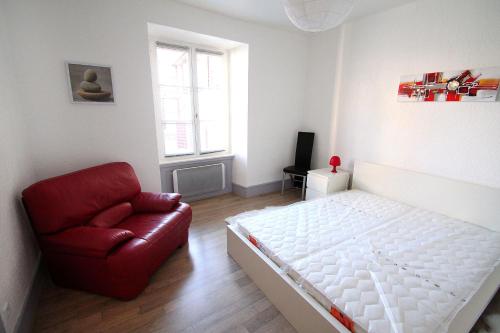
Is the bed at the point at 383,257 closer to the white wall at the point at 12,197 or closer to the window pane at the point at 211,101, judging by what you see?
the white wall at the point at 12,197

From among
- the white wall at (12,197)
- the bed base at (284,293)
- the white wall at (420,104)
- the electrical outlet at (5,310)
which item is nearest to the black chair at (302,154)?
the white wall at (420,104)

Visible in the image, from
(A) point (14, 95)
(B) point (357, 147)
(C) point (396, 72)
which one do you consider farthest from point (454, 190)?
(A) point (14, 95)

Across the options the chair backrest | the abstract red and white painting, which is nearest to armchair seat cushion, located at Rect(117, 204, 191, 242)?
the chair backrest

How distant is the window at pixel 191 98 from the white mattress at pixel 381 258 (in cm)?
190

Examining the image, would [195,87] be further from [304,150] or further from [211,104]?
[304,150]

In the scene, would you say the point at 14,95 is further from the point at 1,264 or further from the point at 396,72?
the point at 396,72

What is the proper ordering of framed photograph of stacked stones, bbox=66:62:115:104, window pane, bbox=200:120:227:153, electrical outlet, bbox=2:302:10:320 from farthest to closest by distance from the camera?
window pane, bbox=200:120:227:153, framed photograph of stacked stones, bbox=66:62:115:104, electrical outlet, bbox=2:302:10:320

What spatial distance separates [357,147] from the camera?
10.8 feet

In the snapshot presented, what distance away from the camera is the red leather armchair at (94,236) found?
1.64 meters

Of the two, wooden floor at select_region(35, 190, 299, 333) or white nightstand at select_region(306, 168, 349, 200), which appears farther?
white nightstand at select_region(306, 168, 349, 200)

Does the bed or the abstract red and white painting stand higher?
the abstract red and white painting

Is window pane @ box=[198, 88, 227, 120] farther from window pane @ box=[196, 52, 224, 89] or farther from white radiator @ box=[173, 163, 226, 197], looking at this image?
white radiator @ box=[173, 163, 226, 197]

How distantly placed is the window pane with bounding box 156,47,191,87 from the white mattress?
2.35 m

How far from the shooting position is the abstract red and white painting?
2084 mm
